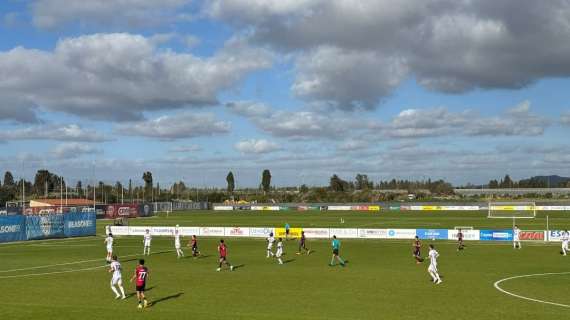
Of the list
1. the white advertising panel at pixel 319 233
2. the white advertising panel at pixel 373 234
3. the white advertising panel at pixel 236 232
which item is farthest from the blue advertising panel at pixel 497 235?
the white advertising panel at pixel 236 232

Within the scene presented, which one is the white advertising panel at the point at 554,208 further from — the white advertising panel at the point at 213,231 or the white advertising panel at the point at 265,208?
the white advertising panel at the point at 213,231

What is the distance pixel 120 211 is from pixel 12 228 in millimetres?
54415

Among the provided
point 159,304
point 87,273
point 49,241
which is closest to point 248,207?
point 49,241

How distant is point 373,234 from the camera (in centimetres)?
6725

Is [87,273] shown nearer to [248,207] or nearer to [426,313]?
[426,313]

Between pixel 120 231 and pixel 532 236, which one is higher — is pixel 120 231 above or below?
below

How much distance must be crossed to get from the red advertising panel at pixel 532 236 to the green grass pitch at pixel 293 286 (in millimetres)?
8345

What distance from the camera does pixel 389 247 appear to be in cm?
5653

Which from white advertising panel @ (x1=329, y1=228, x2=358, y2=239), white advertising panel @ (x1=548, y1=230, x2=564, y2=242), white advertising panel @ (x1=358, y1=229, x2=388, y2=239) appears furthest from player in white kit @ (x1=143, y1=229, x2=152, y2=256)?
white advertising panel @ (x1=548, y1=230, x2=564, y2=242)

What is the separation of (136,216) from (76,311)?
101900 mm

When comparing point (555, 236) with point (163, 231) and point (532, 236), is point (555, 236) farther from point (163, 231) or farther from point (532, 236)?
point (163, 231)

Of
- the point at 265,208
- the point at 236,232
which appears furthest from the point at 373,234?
the point at 265,208

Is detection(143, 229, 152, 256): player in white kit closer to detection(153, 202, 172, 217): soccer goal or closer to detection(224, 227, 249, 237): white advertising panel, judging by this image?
detection(224, 227, 249, 237): white advertising panel

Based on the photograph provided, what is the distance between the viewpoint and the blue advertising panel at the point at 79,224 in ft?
237
